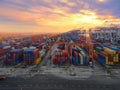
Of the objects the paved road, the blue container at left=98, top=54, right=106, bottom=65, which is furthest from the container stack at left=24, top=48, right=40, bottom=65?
the blue container at left=98, top=54, right=106, bottom=65

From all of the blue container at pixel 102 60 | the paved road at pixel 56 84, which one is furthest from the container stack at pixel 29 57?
the blue container at pixel 102 60

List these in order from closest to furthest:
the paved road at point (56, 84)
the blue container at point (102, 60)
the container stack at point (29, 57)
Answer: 1. the paved road at point (56, 84)
2. the blue container at point (102, 60)
3. the container stack at point (29, 57)

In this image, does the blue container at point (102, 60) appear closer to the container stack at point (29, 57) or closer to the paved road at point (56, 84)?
the paved road at point (56, 84)

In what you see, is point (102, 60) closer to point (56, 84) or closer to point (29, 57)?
point (29, 57)

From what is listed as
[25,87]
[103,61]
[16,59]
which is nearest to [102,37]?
[103,61]

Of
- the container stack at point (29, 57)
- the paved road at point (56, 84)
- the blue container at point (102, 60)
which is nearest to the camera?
the paved road at point (56, 84)

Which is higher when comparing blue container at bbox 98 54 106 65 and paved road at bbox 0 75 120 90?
blue container at bbox 98 54 106 65

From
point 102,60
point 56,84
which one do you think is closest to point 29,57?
point 56,84

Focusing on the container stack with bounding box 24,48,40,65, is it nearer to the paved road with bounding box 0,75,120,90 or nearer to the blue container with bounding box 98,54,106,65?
the paved road with bounding box 0,75,120,90

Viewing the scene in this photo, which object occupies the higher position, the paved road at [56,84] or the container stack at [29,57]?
the container stack at [29,57]
